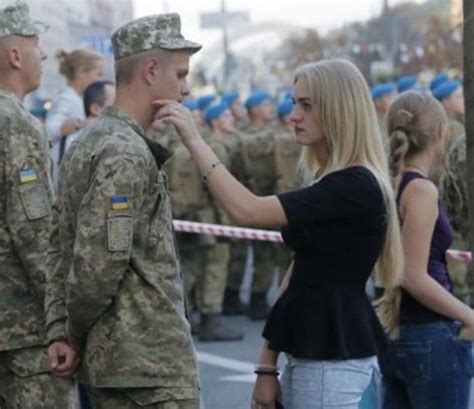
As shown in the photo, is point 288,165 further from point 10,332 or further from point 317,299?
point 317,299

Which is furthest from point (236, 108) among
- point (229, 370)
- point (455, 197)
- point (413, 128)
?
point (413, 128)

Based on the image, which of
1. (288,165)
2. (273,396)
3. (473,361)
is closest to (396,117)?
(473,361)

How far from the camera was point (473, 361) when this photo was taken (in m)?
5.43

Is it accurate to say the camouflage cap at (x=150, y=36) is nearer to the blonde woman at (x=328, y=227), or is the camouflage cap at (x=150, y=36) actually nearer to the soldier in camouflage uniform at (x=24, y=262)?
the blonde woman at (x=328, y=227)

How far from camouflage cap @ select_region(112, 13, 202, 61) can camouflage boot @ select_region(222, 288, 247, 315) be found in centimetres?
1018

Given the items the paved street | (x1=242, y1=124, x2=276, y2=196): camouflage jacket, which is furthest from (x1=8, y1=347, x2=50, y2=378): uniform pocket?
(x1=242, y1=124, x2=276, y2=196): camouflage jacket

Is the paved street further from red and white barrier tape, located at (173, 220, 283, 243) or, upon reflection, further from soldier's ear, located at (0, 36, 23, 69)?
soldier's ear, located at (0, 36, 23, 69)

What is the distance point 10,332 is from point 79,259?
1.19m

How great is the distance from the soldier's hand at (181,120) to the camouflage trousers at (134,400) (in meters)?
0.77

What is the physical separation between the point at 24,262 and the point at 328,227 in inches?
57.1

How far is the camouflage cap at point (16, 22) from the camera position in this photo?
585 cm

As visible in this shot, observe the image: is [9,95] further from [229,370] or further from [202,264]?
[202,264]

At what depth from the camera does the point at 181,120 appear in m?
4.45

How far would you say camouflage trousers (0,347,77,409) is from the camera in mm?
5449
